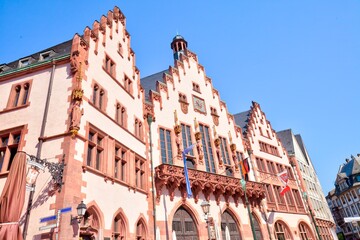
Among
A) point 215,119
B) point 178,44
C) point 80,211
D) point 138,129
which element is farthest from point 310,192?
point 80,211

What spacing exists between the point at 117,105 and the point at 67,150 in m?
6.64

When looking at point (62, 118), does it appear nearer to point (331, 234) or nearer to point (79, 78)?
point (79, 78)

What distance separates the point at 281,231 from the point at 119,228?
68.7 feet

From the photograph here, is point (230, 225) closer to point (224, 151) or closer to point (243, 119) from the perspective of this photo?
point (224, 151)

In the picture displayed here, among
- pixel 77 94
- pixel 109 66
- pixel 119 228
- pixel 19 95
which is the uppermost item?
pixel 109 66

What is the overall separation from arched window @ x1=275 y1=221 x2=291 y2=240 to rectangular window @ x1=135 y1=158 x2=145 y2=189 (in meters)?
17.2

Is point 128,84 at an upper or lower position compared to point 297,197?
upper

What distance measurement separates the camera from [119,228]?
16.4 m

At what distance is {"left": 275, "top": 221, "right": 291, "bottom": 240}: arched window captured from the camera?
29991 mm

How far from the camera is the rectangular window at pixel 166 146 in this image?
23531 mm

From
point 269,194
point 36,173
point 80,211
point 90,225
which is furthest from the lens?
point 269,194

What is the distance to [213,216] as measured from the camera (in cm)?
2355

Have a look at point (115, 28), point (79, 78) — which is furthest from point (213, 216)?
point (115, 28)

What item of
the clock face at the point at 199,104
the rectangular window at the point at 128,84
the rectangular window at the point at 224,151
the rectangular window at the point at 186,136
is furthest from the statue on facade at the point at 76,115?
the rectangular window at the point at 224,151
